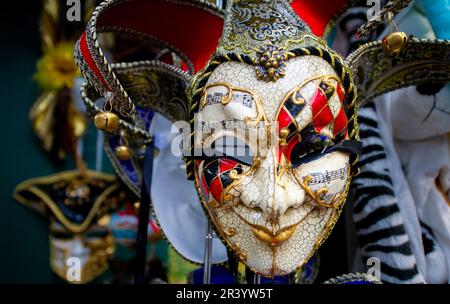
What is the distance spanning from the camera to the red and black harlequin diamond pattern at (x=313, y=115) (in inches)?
41.5

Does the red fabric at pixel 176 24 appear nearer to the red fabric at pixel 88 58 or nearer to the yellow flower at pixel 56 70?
the red fabric at pixel 88 58

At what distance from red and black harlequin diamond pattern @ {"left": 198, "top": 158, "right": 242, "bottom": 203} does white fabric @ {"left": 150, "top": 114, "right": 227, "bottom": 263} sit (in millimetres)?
412

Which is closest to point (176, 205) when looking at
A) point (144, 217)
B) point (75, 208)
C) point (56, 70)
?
point (144, 217)

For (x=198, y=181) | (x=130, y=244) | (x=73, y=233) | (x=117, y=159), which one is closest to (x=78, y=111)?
(x=73, y=233)

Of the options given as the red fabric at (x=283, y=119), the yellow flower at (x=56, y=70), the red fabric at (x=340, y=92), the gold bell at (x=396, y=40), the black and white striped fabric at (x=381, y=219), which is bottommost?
the black and white striped fabric at (x=381, y=219)

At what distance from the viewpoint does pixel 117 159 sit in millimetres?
1641

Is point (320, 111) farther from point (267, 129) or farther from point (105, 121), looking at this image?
point (105, 121)

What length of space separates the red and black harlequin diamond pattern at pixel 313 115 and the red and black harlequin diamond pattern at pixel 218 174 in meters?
0.11

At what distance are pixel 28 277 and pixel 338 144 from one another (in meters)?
2.04

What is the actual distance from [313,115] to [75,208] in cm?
170

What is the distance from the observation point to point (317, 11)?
1.32 meters

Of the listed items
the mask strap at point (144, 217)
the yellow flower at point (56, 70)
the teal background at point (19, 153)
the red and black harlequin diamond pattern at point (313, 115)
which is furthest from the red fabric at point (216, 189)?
the teal background at point (19, 153)

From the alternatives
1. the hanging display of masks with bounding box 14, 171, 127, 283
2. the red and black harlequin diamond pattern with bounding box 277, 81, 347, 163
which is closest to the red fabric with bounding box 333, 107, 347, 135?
the red and black harlequin diamond pattern with bounding box 277, 81, 347, 163

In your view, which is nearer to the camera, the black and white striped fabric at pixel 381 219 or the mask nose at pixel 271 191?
the mask nose at pixel 271 191
